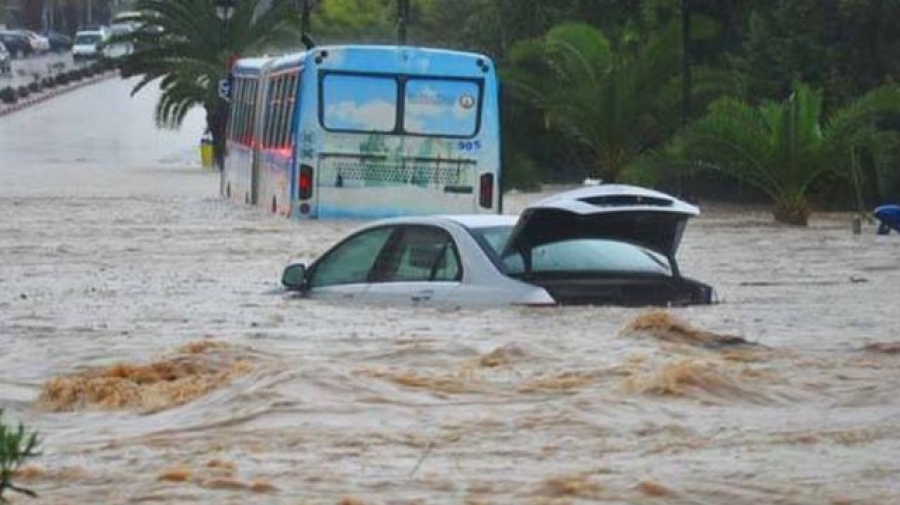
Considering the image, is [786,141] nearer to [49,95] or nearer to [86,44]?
[49,95]

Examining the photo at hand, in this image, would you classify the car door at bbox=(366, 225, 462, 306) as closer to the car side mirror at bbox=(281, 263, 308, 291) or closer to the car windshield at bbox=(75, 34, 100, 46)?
the car side mirror at bbox=(281, 263, 308, 291)

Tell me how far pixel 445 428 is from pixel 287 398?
128 cm

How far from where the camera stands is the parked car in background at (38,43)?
401 ft

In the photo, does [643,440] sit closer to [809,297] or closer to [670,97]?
[809,297]

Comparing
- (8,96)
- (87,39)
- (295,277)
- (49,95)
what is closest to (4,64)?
(49,95)

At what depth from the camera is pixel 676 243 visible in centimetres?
1816

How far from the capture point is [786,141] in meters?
36.1

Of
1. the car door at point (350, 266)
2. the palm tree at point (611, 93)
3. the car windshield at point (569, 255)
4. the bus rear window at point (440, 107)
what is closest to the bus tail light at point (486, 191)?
the bus rear window at point (440, 107)

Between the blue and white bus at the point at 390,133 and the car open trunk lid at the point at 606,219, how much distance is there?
595 inches

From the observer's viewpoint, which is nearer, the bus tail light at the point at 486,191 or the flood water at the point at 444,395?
the flood water at the point at 444,395

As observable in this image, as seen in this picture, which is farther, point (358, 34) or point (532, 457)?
point (358, 34)

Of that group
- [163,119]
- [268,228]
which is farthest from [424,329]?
[163,119]

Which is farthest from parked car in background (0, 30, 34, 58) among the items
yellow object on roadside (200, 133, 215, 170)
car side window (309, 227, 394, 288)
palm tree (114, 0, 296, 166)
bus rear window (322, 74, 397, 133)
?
car side window (309, 227, 394, 288)

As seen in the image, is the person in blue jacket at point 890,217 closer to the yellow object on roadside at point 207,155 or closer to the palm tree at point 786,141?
the palm tree at point 786,141
